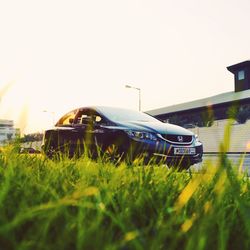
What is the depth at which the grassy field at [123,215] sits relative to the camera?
132cm

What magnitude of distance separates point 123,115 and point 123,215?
7.17 metres

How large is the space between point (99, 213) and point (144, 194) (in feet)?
1.77

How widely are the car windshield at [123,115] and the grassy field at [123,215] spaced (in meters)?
5.87

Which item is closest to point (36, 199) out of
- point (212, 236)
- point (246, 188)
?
point (212, 236)

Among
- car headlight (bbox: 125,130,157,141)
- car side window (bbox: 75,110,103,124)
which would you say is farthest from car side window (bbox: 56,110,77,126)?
car headlight (bbox: 125,130,157,141)

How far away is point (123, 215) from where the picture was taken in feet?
5.52

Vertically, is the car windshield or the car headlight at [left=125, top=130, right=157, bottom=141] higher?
the car windshield

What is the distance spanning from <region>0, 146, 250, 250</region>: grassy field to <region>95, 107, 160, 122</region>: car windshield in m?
5.87

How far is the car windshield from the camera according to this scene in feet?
27.9

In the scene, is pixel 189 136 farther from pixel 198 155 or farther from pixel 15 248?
pixel 15 248

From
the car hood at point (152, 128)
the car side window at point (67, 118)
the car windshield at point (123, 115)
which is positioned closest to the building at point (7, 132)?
the car hood at point (152, 128)

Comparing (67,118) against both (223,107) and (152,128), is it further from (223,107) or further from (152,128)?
(223,107)

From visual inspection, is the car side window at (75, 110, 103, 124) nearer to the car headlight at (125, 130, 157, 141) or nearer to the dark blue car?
the dark blue car

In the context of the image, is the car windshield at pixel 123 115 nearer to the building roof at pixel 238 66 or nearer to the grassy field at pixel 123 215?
the grassy field at pixel 123 215
